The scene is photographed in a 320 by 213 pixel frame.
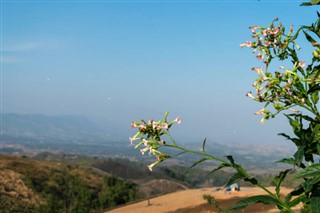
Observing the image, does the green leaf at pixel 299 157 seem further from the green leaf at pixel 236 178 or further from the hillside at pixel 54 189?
the hillside at pixel 54 189

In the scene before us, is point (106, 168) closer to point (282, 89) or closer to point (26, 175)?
point (26, 175)

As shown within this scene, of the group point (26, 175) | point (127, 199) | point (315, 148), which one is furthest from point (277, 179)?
point (26, 175)

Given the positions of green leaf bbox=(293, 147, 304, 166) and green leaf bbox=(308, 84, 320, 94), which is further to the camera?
green leaf bbox=(308, 84, 320, 94)

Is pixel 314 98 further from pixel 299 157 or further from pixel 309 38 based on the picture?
pixel 299 157

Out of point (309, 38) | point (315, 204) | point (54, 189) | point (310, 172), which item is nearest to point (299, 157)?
point (310, 172)

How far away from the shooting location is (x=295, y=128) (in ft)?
12.7

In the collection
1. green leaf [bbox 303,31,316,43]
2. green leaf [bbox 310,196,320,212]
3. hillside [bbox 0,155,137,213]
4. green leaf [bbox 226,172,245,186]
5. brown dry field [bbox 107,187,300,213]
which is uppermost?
green leaf [bbox 303,31,316,43]

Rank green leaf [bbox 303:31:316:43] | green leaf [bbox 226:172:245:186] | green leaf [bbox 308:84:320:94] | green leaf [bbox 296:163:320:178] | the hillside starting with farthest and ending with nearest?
the hillside < green leaf [bbox 303:31:316:43] < green leaf [bbox 308:84:320:94] < green leaf [bbox 226:172:245:186] < green leaf [bbox 296:163:320:178]

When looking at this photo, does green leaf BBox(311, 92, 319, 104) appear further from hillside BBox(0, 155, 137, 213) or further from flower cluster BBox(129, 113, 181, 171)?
hillside BBox(0, 155, 137, 213)

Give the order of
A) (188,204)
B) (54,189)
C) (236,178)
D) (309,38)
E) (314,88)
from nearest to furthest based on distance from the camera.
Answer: (236,178), (314,88), (309,38), (188,204), (54,189)

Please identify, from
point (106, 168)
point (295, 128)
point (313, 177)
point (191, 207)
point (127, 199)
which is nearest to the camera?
point (313, 177)

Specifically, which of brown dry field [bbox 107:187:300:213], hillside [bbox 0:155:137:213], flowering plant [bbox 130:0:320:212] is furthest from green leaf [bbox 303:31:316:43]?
hillside [bbox 0:155:137:213]

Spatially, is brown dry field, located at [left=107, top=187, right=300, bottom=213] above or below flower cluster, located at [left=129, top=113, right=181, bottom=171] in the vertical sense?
below

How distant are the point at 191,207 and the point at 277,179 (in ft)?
61.7
